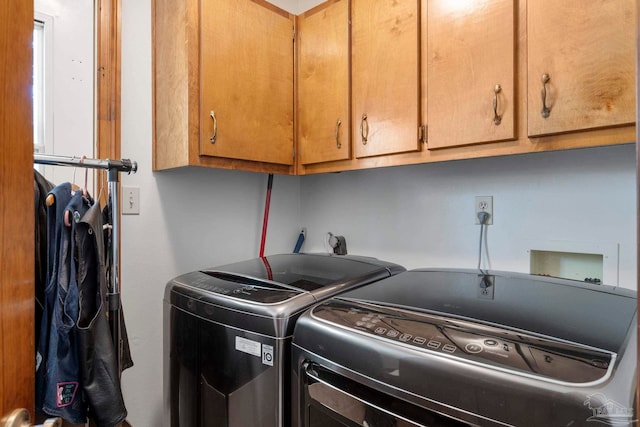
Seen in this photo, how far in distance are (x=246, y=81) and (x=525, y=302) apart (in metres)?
1.27

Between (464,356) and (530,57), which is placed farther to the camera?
(530,57)

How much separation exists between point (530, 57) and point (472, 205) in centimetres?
60

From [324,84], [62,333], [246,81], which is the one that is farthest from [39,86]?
[324,84]

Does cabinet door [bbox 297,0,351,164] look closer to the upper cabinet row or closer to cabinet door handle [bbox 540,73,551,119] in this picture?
the upper cabinet row

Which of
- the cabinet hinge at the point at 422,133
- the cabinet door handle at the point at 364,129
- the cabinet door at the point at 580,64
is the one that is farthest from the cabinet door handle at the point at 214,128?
the cabinet door at the point at 580,64

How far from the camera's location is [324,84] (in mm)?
1521

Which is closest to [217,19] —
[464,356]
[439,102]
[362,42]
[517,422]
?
[362,42]

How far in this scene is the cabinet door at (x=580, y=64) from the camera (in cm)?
85

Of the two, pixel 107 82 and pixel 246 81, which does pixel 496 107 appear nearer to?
pixel 246 81

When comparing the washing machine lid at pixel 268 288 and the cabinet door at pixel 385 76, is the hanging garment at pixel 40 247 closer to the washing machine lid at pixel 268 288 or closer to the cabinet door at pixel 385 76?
the washing machine lid at pixel 268 288

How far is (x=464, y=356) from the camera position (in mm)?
597

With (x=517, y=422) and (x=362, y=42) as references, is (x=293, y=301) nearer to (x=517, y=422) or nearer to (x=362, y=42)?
(x=517, y=422)

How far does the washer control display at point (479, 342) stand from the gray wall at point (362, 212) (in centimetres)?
74

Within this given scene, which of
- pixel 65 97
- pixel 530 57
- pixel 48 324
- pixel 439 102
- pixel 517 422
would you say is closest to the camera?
pixel 517 422
